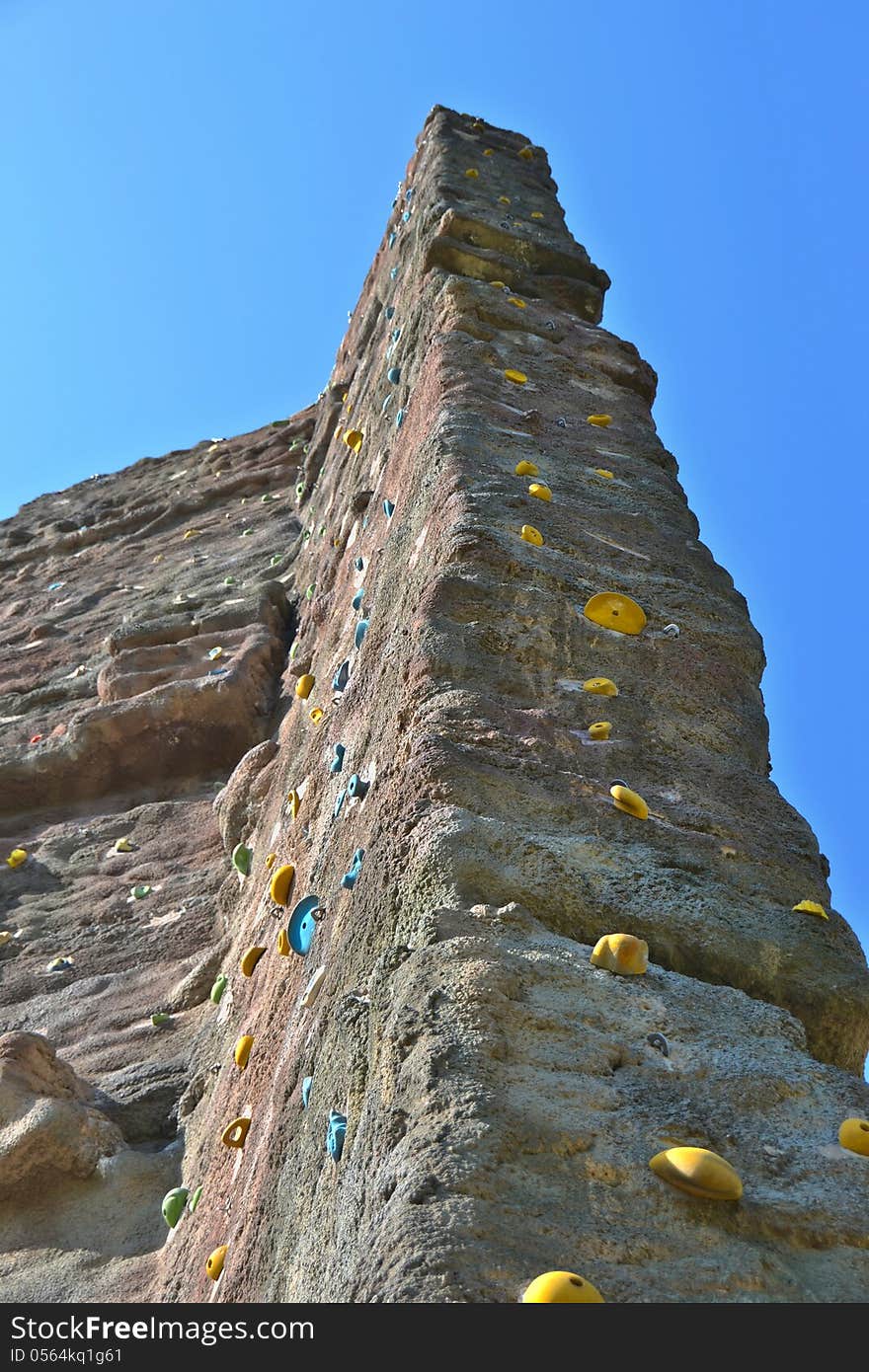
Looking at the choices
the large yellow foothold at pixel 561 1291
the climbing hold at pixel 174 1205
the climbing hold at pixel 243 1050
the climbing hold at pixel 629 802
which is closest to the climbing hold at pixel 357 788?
the climbing hold at pixel 629 802

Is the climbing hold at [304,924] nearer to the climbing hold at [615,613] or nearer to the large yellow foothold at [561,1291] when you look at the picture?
the climbing hold at [615,613]

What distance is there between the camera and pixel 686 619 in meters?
2.42

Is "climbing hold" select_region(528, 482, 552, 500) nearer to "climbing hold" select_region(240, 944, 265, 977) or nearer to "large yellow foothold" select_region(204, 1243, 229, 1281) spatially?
"climbing hold" select_region(240, 944, 265, 977)

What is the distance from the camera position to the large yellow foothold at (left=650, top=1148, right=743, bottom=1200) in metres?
1.26

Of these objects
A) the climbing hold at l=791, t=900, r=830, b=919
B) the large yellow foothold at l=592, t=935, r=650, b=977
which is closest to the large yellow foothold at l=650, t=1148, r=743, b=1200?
the large yellow foothold at l=592, t=935, r=650, b=977

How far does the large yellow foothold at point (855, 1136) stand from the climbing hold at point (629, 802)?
0.55m

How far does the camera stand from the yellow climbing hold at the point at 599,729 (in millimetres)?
2018

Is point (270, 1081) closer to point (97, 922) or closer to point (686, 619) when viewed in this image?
point (686, 619)

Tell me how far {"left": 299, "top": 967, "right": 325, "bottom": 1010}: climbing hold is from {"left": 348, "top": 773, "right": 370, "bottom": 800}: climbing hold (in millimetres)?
279

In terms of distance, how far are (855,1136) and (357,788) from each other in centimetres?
97

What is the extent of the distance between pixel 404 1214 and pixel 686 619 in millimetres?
1405

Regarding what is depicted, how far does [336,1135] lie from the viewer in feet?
5.08
